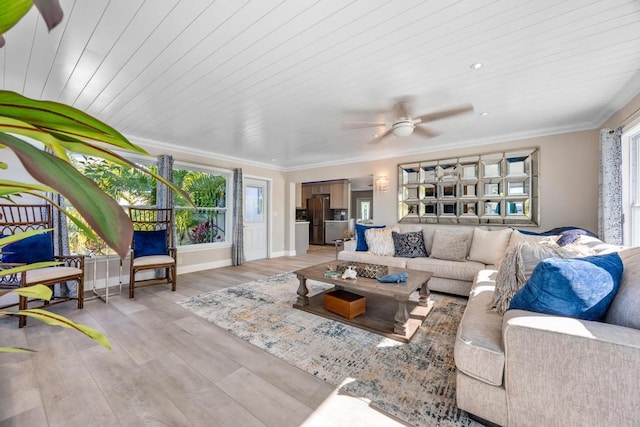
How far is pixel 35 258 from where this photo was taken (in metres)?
3.03

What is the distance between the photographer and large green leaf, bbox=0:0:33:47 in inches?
14.9

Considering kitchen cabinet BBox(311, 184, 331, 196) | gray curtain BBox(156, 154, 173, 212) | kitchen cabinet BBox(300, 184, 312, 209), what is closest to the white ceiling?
gray curtain BBox(156, 154, 173, 212)

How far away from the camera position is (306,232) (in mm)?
7562

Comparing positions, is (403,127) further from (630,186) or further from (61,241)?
(61,241)

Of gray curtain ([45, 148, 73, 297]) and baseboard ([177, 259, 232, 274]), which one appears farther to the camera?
baseboard ([177, 259, 232, 274])

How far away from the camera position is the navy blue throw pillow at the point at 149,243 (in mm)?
3793

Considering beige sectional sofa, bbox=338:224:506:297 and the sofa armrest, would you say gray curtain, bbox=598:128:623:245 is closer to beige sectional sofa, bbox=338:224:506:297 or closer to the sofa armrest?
beige sectional sofa, bbox=338:224:506:297

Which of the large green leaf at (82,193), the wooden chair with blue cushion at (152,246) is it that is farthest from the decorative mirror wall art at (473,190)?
the large green leaf at (82,193)

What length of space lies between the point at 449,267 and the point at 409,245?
2.46 ft

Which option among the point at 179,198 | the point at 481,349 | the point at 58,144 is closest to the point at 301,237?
the point at 179,198

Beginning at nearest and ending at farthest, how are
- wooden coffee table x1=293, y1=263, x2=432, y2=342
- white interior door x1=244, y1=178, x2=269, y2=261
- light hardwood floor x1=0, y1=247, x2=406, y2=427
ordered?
light hardwood floor x1=0, y1=247, x2=406, y2=427 < wooden coffee table x1=293, y1=263, x2=432, y2=342 < white interior door x1=244, y1=178, x2=269, y2=261

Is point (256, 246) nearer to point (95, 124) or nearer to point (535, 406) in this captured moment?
point (535, 406)

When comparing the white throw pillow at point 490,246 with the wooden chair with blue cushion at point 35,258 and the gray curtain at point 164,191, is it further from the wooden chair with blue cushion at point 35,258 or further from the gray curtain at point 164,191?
the wooden chair with blue cushion at point 35,258

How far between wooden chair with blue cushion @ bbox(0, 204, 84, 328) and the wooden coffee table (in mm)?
2454
